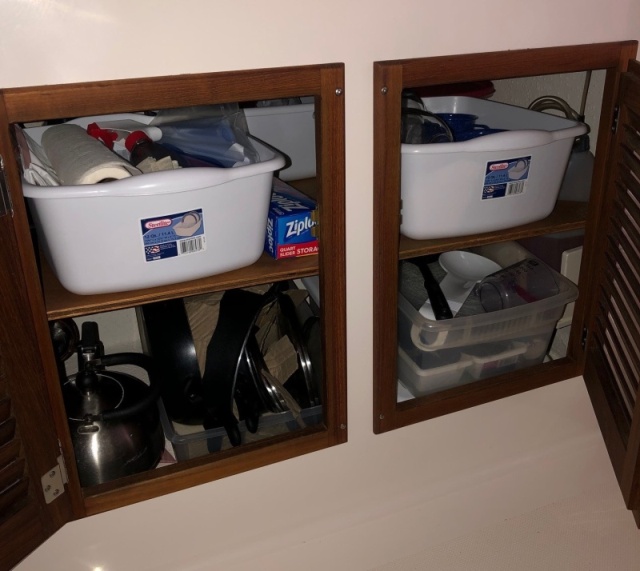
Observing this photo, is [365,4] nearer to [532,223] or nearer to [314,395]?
[532,223]

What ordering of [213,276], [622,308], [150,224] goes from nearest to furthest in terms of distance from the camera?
[150,224]
[213,276]
[622,308]

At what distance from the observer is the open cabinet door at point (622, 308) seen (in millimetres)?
1167

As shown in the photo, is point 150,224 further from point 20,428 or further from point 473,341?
point 473,341

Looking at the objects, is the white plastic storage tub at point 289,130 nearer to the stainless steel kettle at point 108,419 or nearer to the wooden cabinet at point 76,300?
the wooden cabinet at point 76,300

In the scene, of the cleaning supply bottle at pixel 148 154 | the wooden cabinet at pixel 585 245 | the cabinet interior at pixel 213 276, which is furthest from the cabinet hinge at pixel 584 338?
the cleaning supply bottle at pixel 148 154

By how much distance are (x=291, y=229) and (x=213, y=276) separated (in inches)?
6.2

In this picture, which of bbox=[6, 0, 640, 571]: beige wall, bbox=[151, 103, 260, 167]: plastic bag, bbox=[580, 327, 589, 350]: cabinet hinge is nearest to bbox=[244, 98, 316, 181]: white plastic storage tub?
bbox=[151, 103, 260, 167]: plastic bag

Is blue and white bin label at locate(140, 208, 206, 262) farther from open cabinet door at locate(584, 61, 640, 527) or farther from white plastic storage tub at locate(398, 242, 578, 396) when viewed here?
open cabinet door at locate(584, 61, 640, 527)

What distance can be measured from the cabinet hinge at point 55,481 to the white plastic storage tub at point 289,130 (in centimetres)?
69

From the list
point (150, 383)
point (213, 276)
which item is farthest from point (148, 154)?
point (150, 383)

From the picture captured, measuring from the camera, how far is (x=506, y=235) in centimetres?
127

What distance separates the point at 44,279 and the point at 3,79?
0.36 meters

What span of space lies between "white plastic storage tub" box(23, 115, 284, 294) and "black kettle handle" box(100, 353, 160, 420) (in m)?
0.33

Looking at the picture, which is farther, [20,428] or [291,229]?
[291,229]
